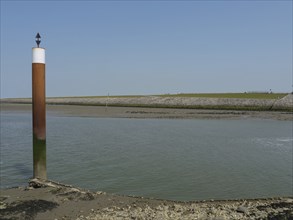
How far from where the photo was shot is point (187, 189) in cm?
1386

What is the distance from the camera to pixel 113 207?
10000 millimetres

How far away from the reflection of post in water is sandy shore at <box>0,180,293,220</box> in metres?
1.75

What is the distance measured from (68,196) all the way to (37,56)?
529 centimetres

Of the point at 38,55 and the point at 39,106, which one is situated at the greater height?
the point at 38,55

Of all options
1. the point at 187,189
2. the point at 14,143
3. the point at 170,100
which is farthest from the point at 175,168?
the point at 170,100

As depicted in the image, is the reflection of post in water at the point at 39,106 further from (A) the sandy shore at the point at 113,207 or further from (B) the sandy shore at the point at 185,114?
(B) the sandy shore at the point at 185,114

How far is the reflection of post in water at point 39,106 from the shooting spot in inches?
519

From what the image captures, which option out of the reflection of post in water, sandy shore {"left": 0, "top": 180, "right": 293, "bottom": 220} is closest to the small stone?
sandy shore {"left": 0, "top": 180, "right": 293, "bottom": 220}

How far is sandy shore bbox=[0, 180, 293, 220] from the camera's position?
30.1ft

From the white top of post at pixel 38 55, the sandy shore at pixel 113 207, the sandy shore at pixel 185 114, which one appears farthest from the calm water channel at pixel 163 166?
the sandy shore at pixel 185 114

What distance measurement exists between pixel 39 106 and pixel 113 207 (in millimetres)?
5261

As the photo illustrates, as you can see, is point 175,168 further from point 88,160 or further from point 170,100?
point 170,100

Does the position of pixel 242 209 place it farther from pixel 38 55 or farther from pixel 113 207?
pixel 38 55

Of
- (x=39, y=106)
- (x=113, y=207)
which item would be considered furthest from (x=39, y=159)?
(x=113, y=207)
